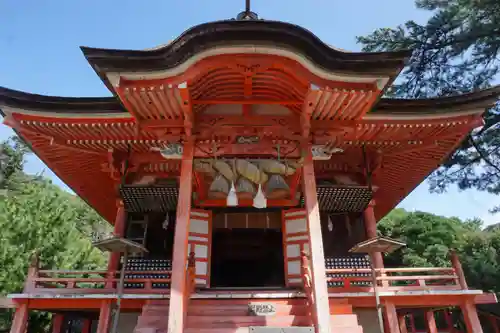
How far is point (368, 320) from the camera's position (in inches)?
337

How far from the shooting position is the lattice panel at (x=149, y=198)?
9.17 m

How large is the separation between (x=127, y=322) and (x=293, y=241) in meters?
4.69

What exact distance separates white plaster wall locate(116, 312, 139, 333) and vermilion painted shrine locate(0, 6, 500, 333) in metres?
0.05

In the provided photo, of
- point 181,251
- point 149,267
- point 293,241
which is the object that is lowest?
point 181,251

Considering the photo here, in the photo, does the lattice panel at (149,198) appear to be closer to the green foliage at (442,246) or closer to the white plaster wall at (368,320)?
the white plaster wall at (368,320)

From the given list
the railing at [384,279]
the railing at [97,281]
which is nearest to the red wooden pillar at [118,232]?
the railing at [97,281]

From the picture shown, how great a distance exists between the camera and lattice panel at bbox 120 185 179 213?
9172 mm

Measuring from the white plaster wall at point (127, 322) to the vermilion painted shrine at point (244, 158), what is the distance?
0.15 ft

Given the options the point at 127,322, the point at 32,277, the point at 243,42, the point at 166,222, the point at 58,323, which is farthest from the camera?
the point at 58,323

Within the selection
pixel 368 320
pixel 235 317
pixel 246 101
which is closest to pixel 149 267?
pixel 235 317

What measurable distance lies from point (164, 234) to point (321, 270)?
6.31m

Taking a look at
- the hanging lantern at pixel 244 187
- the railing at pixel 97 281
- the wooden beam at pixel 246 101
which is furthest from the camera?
the railing at pixel 97 281

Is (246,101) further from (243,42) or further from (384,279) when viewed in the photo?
(384,279)

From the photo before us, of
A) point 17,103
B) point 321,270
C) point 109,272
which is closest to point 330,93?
point 321,270
